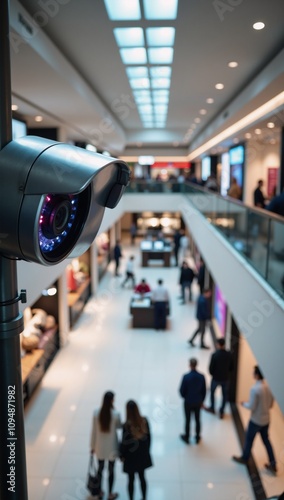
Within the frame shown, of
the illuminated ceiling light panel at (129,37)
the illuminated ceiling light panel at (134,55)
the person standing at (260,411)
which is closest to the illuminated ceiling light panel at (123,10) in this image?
the illuminated ceiling light panel at (129,37)

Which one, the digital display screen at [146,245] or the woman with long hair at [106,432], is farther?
the digital display screen at [146,245]

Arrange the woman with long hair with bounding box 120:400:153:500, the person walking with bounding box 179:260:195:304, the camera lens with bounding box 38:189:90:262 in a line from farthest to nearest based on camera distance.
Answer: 1. the person walking with bounding box 179:260:195:304
2. the woman with long hair with bounding box 120:400:153:500
3. the camera lens with bounding box 38:189:90:262

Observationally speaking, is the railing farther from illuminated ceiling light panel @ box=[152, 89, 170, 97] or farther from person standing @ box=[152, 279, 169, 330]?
illuminated ceiling light panel @ box=[152, 89, 170, 97]

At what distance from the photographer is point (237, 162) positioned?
18.7 m

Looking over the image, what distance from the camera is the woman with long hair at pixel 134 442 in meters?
5.38

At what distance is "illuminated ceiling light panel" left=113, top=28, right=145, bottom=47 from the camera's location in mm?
6914

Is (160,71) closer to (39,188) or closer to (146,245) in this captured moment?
(39,188)

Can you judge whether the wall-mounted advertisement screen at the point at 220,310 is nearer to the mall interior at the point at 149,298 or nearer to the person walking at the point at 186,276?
the mall interior at the point at 149,298

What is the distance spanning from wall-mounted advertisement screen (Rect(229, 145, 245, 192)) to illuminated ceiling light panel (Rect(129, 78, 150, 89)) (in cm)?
759

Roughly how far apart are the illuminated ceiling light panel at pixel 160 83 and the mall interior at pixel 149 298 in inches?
3.6

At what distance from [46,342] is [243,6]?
7.62m

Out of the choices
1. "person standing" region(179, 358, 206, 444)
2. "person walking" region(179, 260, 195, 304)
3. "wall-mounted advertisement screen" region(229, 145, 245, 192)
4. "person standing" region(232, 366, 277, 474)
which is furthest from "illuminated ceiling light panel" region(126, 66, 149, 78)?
"wall-mounted advertisement screen" region(229, 145, 245, 192)

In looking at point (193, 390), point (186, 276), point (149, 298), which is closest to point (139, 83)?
point (149, 298)

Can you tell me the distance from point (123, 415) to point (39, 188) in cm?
720
